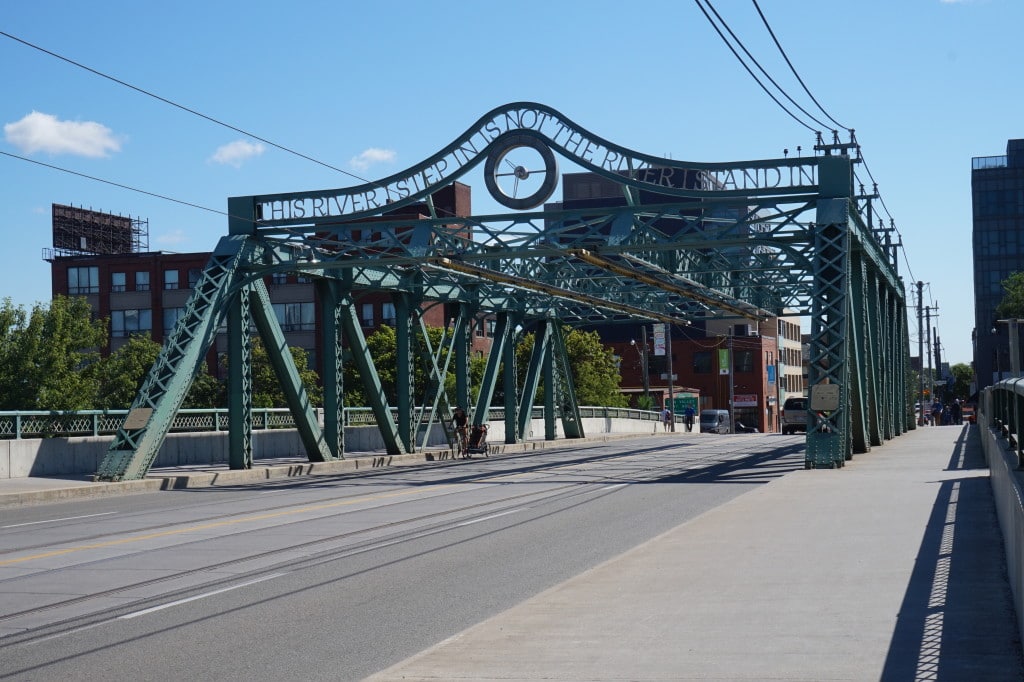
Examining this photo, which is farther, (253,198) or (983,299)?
(983,299)

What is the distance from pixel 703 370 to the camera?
11619cm

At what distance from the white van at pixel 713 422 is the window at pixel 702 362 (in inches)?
565

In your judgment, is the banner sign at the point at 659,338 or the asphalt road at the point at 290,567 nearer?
the asphalt road at the point at 290,567

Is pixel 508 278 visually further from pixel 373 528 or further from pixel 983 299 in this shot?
pixel 983 299

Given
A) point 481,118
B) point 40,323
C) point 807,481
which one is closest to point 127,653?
point 807,481

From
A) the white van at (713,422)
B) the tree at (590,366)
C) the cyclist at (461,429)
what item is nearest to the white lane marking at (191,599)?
the cyclist at (461,429)

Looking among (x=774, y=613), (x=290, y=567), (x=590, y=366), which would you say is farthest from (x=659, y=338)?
(x=774, y=613)

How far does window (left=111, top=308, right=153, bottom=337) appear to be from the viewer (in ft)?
304

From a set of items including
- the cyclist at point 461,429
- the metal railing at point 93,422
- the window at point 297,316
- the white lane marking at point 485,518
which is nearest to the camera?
the white lane marking at point 485,518

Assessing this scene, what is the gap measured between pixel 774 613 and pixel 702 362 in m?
109

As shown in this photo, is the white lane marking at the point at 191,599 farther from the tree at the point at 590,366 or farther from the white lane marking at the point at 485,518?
the tree at the point at 590,366

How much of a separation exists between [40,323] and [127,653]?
162ft

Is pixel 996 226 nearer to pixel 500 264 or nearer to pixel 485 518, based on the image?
pixel 500 264

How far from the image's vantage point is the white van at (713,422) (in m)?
95.9
